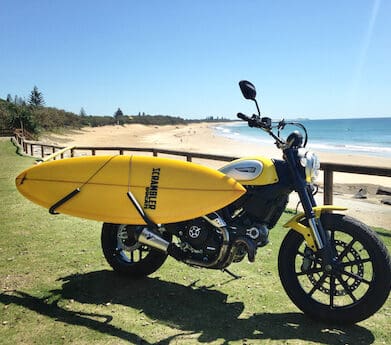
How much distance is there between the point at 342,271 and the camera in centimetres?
297

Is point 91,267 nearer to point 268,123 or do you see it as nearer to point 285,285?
point 285,285

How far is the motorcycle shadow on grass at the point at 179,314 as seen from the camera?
2857 millimetres

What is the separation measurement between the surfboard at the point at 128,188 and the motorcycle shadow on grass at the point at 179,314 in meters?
0.69

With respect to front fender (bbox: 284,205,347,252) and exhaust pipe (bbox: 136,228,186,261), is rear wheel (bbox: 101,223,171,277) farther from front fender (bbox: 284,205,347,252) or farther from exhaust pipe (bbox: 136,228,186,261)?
front fender (bbox: 284,205,347,252)

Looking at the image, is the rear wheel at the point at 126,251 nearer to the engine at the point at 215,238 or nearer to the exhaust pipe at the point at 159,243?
the exhaust pipe at the point at 159,243

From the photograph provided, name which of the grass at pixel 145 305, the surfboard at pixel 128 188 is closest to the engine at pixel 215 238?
the surfboard at pixel 128 188

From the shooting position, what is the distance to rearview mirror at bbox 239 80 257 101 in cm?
308

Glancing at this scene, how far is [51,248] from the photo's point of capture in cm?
468

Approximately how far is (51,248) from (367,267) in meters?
3.38

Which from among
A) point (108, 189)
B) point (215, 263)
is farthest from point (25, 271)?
point (215, 263)

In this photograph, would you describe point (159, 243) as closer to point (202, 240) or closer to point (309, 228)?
point (202, 240)

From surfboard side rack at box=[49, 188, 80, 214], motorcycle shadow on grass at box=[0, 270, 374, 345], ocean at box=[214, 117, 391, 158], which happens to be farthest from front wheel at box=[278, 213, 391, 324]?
ocean at box=[214, 117, 391, 158]

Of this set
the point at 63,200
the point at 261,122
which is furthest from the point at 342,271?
the point at 63,200

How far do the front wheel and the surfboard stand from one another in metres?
0.69
